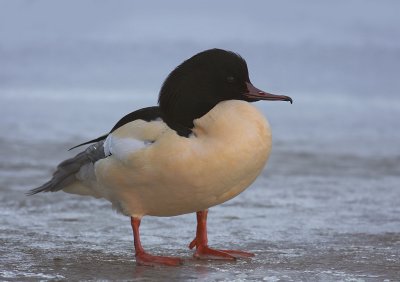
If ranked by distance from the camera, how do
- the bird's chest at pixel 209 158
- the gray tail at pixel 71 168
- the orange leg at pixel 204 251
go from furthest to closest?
the gray tail at pixel 71 168, the orange leg at pixel 204 251, the bird's chest at pixel 209 158

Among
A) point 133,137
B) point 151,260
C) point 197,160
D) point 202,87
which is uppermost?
point 202,87

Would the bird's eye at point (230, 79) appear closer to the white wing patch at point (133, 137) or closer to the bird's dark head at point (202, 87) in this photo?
the bird's dark head at point (202, 87)

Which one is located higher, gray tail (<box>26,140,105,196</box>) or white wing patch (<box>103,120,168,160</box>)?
white wing patch (<box>103,120,168,160</box>)

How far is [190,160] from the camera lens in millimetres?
3910

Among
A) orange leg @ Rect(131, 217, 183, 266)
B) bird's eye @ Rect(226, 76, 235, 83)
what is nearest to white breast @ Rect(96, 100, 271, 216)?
bird's eye @ Rect(226, 76, 235, 83)

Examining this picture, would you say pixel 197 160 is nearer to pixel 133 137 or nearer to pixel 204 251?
pixel 133 137

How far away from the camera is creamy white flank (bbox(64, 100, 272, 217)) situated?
3922mm

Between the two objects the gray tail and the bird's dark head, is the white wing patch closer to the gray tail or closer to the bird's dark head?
the bird's dark head

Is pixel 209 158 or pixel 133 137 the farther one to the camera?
pixel 133 137

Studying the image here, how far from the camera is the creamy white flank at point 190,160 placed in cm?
392

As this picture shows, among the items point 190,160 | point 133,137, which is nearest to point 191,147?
point 190,160

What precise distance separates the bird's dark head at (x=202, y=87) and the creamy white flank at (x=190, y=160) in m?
0.08

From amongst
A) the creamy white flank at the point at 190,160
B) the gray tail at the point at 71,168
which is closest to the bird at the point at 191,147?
the creamy white flank at the point at 190,160

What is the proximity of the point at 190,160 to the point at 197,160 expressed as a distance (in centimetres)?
3
